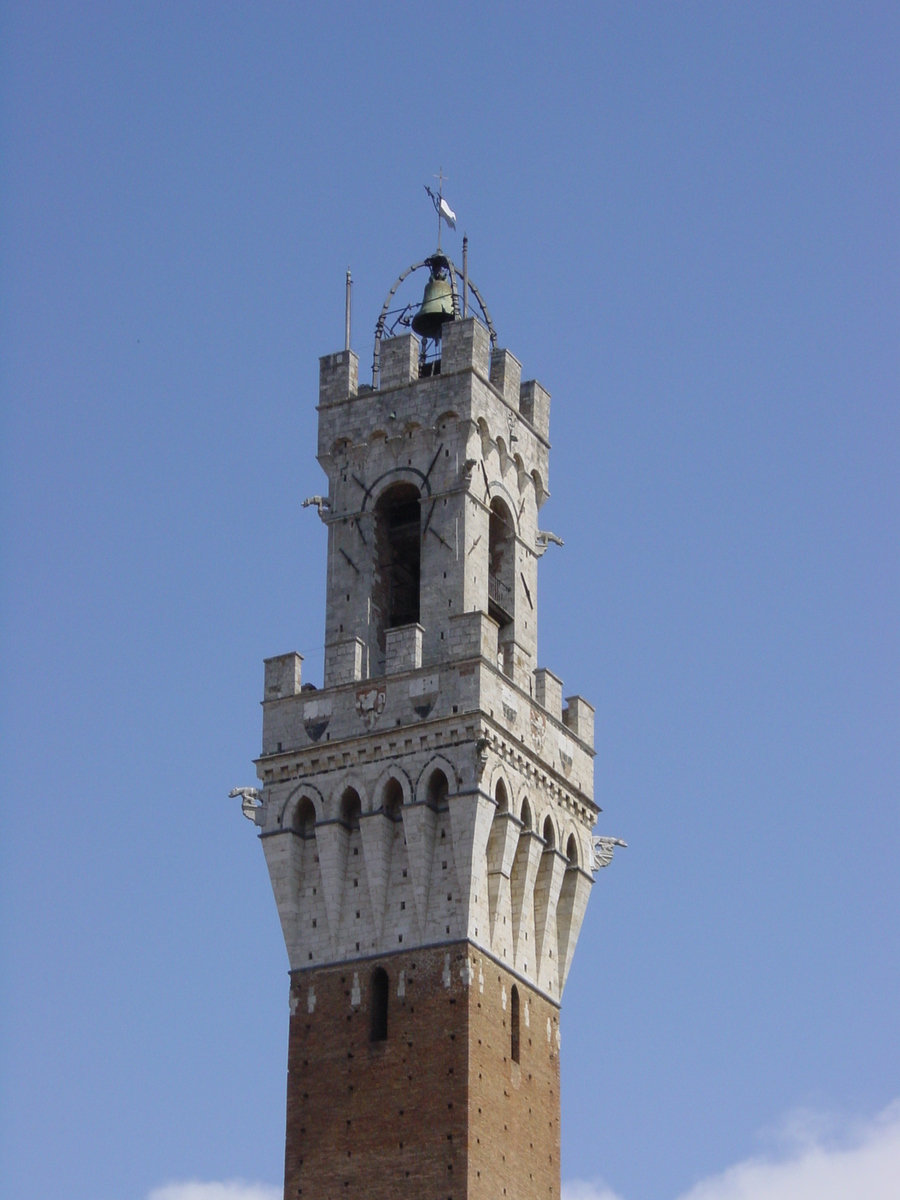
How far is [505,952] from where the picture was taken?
69.1 meters

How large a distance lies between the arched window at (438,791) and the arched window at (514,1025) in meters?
4.91

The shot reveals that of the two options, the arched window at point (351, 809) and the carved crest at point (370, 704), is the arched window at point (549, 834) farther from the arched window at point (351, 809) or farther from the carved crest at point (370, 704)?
the carved crest at point (370, 704)

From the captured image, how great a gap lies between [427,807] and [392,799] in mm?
1393

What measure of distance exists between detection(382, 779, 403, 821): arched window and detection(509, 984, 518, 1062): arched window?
5.25 m

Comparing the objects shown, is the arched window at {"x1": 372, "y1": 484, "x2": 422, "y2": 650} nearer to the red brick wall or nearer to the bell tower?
the bell tower

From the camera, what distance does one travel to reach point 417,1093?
65.9 m

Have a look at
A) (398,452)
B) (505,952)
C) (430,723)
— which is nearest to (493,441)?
(398,452)

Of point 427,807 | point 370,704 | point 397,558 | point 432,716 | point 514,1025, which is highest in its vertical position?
point 397,558

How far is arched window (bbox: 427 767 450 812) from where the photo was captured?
6900cm

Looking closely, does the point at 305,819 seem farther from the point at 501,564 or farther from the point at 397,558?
the point at 501,564

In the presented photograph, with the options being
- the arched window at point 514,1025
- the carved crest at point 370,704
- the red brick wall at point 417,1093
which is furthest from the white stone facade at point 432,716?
the red brick wall at point 417,1093

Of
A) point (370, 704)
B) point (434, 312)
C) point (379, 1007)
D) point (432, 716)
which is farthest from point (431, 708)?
point (434, 312)

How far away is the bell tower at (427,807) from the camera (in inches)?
2618

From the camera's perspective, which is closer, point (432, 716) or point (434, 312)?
point (432, 716)
